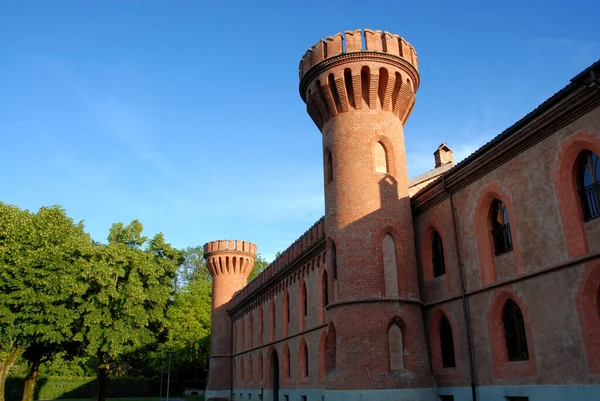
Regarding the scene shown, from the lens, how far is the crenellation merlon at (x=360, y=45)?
738 inches

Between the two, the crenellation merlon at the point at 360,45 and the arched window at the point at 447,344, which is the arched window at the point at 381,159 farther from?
the arched window at the point at 447,344

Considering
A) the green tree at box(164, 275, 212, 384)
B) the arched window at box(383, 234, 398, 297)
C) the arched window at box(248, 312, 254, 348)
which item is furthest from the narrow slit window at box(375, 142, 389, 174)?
the green tree at box(164, 275, 212, 384)

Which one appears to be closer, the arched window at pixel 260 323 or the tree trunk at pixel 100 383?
the tree trunk at pixel 100 383

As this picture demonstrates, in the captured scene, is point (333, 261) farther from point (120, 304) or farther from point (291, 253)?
point (120, 304)

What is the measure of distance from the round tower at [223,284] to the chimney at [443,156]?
758 inches

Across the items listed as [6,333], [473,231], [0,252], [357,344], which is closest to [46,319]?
[6,333]

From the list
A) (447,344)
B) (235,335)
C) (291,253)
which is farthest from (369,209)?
(235,335)

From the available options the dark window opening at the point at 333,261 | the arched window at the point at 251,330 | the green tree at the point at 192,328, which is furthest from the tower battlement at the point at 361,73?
the green tree at the point at 192,328

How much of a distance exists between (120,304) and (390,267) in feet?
62.1

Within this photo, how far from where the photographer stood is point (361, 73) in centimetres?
1855

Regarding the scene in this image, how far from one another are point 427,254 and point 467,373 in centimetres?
434

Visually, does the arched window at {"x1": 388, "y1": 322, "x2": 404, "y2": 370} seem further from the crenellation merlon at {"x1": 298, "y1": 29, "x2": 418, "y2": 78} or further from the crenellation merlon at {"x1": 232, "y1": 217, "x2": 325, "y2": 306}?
the crenellation merlon at {"x1": 298, "y1": 29, "x2": 418, "y2": 78}

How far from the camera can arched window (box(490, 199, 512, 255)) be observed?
14017 millimetres

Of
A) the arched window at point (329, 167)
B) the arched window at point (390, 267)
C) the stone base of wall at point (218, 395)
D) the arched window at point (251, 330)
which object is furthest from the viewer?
the stone base of wall at point (218, 395)
